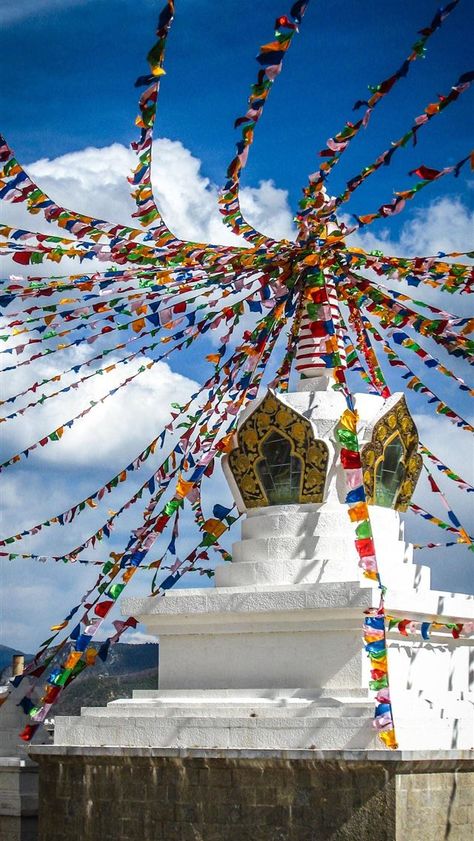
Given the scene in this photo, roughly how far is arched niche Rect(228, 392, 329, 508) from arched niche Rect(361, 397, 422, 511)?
1.35 feet

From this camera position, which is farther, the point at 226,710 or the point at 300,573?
the point at 300,573

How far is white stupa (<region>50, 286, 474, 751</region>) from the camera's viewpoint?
371 inches

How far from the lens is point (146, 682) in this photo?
17.0m

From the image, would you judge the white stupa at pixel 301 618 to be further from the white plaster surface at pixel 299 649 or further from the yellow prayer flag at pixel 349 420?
the yellow prayer flag at pixel 349 420

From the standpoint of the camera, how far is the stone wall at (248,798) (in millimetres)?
8695

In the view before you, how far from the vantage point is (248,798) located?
9.12 meters

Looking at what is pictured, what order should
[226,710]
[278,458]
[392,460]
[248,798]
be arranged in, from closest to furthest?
[248,798], [226,710], [278,458], [392,460]

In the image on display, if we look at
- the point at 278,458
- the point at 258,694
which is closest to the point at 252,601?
the point at 258,694

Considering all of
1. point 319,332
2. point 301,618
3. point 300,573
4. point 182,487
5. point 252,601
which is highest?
point 319,332

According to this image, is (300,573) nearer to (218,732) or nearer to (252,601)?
(252,601)

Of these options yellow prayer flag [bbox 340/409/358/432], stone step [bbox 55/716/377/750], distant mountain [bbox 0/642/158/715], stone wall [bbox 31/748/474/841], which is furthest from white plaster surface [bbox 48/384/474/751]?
distant mountain [bbox 0/642/158/715]

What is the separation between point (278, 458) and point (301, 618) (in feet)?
4.90

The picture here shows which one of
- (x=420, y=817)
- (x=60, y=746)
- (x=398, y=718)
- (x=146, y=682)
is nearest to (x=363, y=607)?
(x=398, y=718)

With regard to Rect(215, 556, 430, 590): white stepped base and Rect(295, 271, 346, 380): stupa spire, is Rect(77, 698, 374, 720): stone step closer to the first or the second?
Rect(215, 556, 430, 590): white stepped base
